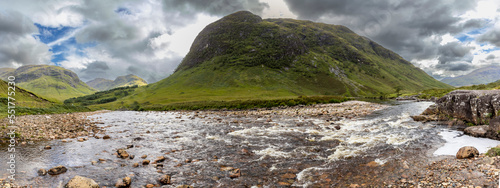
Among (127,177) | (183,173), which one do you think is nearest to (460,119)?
(183,173)

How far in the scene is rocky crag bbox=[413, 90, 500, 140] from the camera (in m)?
16.1

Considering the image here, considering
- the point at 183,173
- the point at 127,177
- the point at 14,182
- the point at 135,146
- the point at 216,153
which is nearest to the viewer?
the point at 14,182

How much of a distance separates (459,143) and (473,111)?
9.16 meters

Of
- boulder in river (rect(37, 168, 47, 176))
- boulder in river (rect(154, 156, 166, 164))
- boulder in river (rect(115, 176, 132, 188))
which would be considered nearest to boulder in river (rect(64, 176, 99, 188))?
Answer: boulder in river (rect(115, 176, 132, 188))

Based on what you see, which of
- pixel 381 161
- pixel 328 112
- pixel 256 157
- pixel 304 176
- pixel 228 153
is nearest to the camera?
pixel 304 176

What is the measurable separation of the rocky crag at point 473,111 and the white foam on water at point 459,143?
867mm

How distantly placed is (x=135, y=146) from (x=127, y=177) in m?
8.65

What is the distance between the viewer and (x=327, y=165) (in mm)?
13188

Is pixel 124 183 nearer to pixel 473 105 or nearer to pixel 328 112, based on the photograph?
pixel 473 105

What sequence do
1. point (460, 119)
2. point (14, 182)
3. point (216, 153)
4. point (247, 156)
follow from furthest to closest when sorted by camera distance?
point (460, 119), point (216, 153), point (247, 156), point (14, 182)

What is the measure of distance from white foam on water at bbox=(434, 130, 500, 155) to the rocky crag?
87cm

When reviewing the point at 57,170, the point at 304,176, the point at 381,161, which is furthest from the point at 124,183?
the point at 381,161

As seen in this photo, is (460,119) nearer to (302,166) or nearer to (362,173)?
(362,173)

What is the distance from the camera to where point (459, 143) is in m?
15.3
